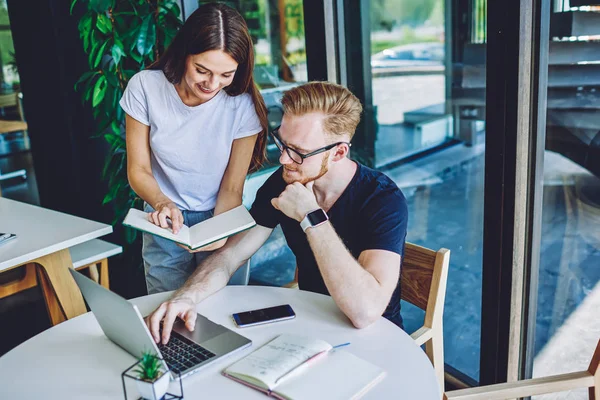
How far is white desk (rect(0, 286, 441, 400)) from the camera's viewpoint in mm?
1238

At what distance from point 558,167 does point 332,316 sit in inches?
38.7

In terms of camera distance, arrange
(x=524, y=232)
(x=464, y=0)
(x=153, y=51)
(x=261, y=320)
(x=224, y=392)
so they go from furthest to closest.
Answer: (x=153, y=51), (x=464, y=0), (x=524, y=232), (x=261, y=320), (x=224, y=392)

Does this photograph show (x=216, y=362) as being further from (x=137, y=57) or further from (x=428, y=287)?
(x=137, y=57)

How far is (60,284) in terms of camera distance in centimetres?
231

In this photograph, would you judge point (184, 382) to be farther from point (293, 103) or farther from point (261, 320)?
point (293, 103)

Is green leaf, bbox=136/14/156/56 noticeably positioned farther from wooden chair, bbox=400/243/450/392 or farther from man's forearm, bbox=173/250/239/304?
wooden chair, bbox=400/243/450/392

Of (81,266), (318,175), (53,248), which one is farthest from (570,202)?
(81,266)

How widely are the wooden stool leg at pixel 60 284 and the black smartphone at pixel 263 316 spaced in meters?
1.05

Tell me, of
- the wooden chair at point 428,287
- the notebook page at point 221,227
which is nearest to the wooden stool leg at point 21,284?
the notebook page at point 221,227

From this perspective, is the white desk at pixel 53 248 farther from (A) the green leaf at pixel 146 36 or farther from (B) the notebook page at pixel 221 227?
(A) the green leaf at pixel 146 36

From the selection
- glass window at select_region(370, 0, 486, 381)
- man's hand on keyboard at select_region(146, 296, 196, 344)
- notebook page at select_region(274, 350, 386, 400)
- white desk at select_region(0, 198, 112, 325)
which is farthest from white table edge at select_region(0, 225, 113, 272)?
glass window at select_region(370, 0, 486, 381)

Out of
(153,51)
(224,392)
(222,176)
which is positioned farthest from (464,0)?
(224,392)

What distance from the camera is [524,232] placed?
1977 millimetres

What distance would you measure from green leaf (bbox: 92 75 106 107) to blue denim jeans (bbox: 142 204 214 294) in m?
0.96
